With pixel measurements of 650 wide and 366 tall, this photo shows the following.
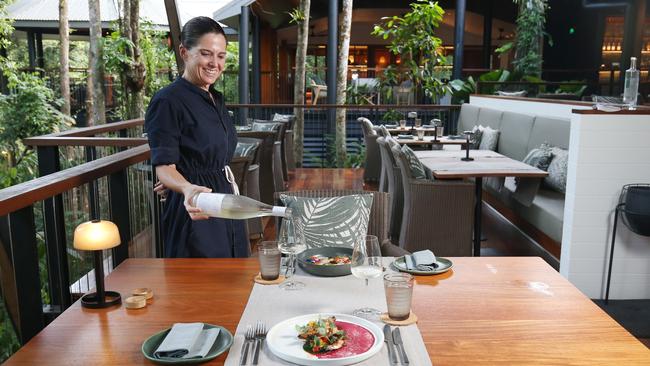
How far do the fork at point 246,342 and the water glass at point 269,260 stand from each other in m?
0.34

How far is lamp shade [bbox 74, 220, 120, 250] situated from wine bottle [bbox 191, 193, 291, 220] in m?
0.25

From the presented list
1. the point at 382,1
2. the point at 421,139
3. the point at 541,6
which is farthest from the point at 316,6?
the point at 421,139

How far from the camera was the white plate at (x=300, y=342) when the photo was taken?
4.14 ft

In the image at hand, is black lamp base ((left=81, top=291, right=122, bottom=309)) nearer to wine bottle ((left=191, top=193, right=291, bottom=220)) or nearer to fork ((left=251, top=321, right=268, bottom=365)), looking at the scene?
wine bottle ((left=191, top=193, right=291, bottom=220))

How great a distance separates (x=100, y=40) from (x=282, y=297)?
326 inches

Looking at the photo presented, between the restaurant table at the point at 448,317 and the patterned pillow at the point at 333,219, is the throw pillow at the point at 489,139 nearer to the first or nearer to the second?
the patterned pillow at the point at 333,219

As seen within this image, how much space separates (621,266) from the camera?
157 inches

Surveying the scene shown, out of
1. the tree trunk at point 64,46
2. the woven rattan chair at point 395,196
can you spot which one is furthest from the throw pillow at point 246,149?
the tree trunk at point 64,46

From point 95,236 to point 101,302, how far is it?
183 millimetres

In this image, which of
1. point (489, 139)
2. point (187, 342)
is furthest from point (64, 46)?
point (187, 342)

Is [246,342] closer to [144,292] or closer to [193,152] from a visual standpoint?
[144,292]

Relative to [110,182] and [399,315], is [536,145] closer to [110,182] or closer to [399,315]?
[110,182]

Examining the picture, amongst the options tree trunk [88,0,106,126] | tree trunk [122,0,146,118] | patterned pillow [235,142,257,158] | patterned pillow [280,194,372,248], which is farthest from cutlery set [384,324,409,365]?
tree trunk [88,0,106,126]

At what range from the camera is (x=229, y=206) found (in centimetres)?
163
